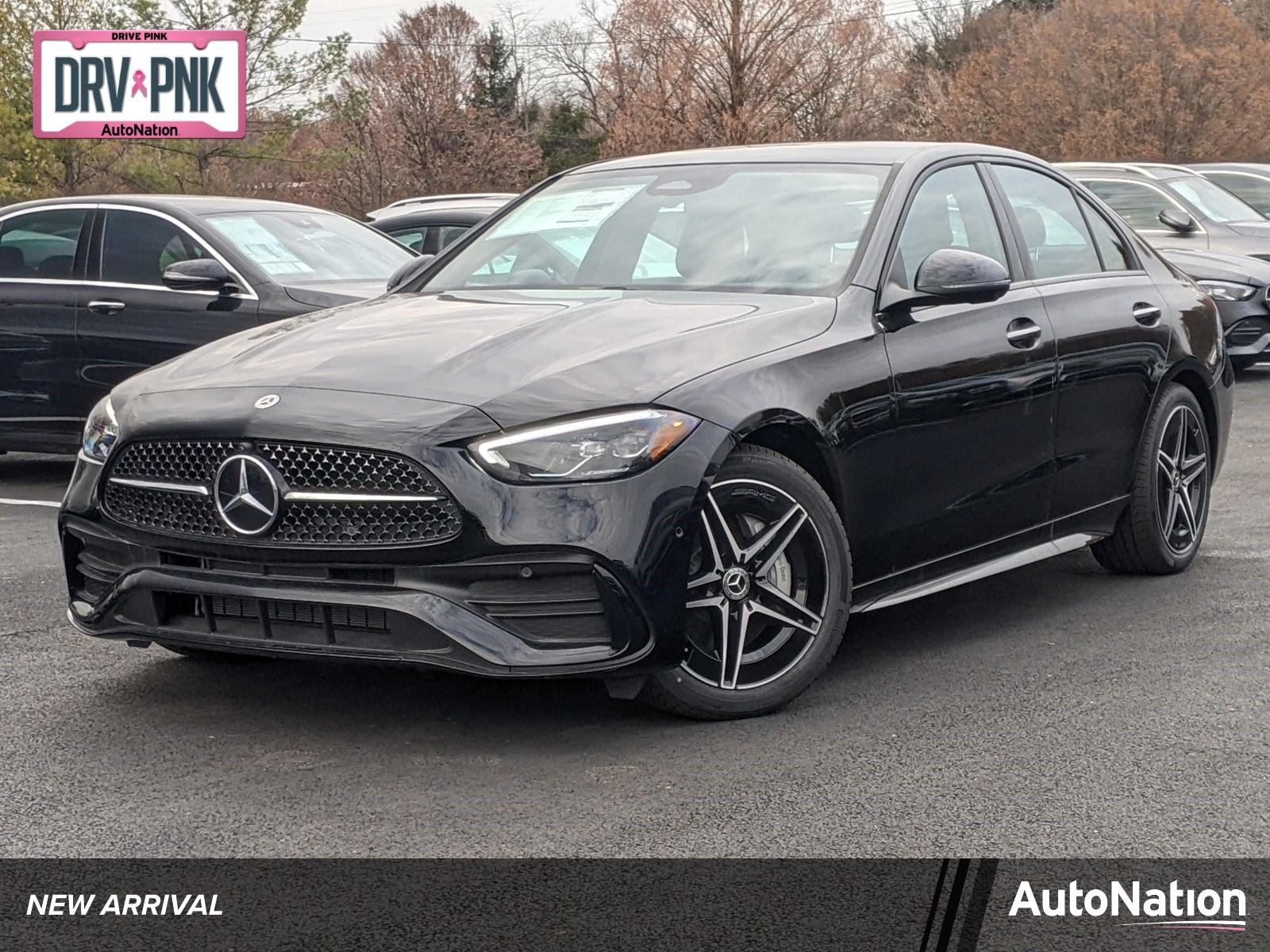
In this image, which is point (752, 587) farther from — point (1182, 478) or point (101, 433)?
point (1182, 478)

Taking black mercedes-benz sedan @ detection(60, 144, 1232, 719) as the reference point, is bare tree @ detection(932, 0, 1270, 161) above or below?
above

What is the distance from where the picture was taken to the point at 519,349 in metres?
4.78

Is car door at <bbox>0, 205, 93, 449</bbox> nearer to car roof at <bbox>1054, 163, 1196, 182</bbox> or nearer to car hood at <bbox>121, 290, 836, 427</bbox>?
car hood at <bbox>121, 290, 836, 427</bbox>

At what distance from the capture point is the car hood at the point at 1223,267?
44.8 ft

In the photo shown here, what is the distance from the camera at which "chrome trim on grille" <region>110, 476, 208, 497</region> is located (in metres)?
4.60

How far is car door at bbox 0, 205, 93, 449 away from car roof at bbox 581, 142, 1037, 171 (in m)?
4.28

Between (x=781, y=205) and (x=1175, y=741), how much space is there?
2098 millimetres

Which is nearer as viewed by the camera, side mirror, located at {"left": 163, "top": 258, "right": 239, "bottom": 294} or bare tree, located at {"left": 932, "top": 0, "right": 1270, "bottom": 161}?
side mirror, located at {"left": 163, "top": 258, "right": 239, "bottom": 294}

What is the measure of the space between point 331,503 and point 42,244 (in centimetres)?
619

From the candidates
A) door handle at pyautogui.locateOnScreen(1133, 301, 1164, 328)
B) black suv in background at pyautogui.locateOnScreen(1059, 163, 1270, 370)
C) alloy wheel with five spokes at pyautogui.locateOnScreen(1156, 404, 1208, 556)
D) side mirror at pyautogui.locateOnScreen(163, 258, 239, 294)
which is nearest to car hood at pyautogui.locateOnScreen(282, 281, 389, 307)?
side mirror at pyautogui.locateOnScreen(163, 258, 239, 294)

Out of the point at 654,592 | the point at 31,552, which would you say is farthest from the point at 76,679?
the point at 31,552

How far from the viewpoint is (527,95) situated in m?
60.4

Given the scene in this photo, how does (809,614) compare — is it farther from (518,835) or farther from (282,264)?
(282,264)

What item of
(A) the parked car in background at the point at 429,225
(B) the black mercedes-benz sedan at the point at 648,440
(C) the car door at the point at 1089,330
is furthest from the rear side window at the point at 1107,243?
(A) the parked car in background at the point at 429,225
